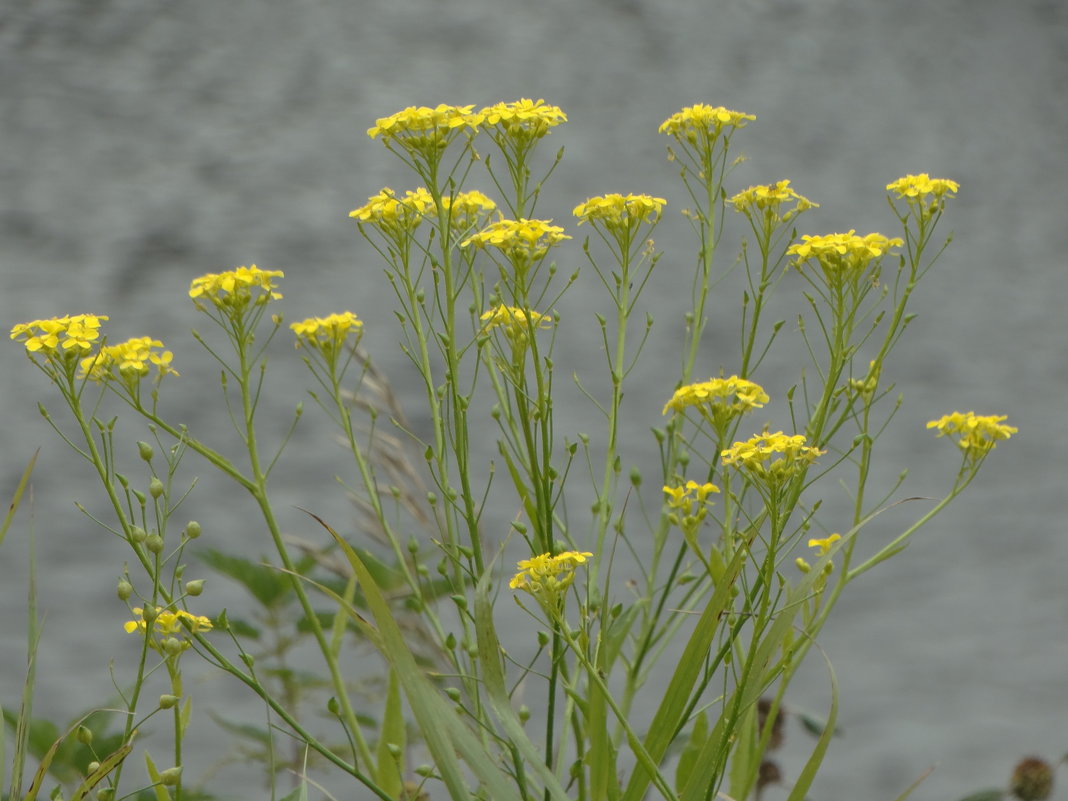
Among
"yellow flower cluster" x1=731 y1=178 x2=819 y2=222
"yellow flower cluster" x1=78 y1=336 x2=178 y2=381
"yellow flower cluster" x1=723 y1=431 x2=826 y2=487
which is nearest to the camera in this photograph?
"yellow flower cluster" x1=723 y1=431 x2=826 y2=487

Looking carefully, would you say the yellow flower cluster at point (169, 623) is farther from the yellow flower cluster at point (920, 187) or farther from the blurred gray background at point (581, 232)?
the blurred gray background at point (581, 232)

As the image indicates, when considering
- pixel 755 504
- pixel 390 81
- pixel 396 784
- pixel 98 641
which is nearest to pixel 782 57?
pixel 390 81

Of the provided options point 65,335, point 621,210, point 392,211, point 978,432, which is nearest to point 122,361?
point 65,335

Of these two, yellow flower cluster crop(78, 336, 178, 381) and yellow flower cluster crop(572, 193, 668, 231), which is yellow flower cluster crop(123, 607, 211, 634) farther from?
yellow flower cluster crop(572, 193, 668, 231)

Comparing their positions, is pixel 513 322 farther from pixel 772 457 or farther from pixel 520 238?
pixel 772 457

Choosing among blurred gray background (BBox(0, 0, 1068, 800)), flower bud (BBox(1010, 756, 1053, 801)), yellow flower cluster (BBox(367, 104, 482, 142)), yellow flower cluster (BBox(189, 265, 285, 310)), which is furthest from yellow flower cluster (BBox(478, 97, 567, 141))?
blurred gray background (BBox(0, 0, 1068, 800))

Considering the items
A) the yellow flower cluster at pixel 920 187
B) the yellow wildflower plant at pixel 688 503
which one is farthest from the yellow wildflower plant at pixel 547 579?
the yellow flower cluster at pixel 920 187

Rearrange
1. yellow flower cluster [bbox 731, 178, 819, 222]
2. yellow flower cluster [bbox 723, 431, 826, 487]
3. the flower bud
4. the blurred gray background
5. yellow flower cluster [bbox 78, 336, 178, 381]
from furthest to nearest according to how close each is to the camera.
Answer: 1. the blurred gray background
2. the flower bud
3. yellow flower cluster [bbox 731, 178, 819, 222]
4. yellow flower cluster [bbox 78, 336, 178, 381]
5. yellow flower cluster [bbox 723, 431, 826, 487]
